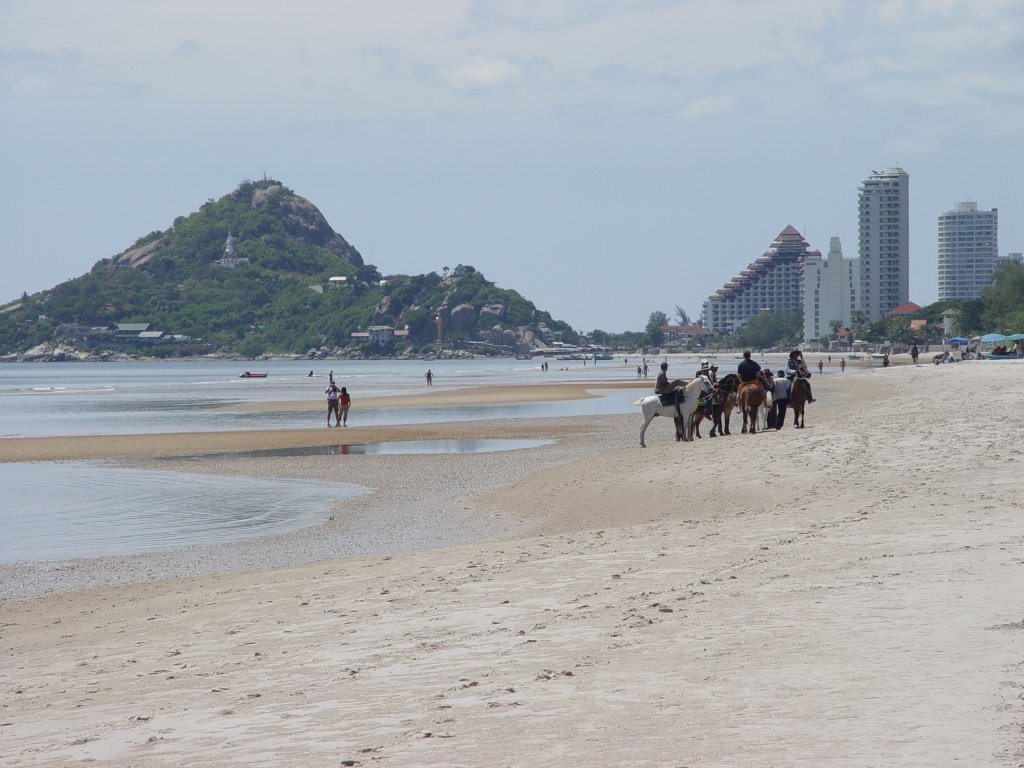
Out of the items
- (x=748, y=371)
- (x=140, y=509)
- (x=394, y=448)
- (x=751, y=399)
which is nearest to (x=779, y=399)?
(x=751, y=399)

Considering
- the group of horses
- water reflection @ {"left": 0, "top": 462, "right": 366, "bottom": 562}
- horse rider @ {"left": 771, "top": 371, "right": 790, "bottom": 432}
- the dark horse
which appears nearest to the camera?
water reflection @ {"left": 0, "top": 462, "right": 366, "bottom": 562}

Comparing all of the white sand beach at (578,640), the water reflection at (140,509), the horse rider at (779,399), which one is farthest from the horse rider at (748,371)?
the water reflection at (140,509)

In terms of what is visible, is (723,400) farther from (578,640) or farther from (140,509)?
(578,640)

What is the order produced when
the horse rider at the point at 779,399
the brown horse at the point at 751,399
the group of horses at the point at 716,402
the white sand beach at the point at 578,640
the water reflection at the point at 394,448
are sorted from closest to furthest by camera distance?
the white sand beach at the point at 578,640 → the brown horse at the point at 751,399 → the group of horses at the point at 716,402 → the horse rider at the point at 779,399 → the water reflection at the point at 394,448

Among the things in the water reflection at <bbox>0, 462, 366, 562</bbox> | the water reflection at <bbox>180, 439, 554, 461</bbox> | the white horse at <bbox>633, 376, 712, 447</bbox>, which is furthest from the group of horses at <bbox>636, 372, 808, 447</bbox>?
the water reflection at <bbox>0, 462, 366, 562</bbox>

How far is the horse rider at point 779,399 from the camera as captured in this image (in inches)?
886

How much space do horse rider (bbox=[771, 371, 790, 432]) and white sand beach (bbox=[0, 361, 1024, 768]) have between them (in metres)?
7.03

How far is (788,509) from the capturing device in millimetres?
13039

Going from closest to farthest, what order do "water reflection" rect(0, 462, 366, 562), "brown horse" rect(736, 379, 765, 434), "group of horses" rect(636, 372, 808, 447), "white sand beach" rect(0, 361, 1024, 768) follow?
Answer: "white sand beach" rect(0, 361, 1024, 768), "water reflection" rect(0, 462, 366, 562), "brown horse" rect(736, 379, 765, 434), "group of horses" rect(636, 372, 808, 447)

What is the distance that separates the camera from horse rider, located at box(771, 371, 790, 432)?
73.9 feet

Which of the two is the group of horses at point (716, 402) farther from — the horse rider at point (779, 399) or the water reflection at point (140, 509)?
the water reflection at point (140, 509)

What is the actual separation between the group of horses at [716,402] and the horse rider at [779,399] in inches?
3.5

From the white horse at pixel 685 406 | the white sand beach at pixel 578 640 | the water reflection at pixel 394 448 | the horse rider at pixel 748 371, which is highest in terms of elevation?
the horse rider at pixel 748 371

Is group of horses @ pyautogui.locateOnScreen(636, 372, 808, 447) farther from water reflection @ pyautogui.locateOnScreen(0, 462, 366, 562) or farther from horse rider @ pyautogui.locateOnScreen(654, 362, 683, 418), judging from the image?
water reflection @ pyautogui.locateOnScreen(0, 462, 366, 562)
